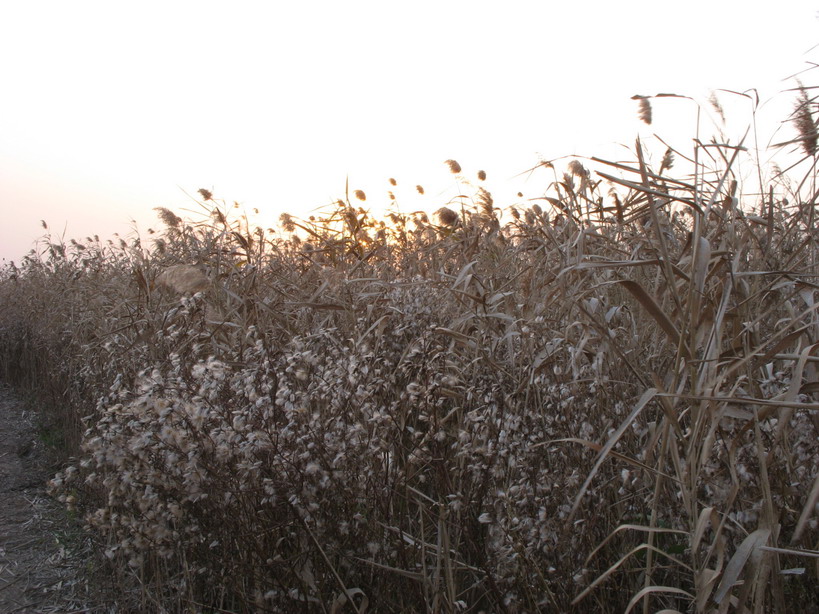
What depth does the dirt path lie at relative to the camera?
2.76m

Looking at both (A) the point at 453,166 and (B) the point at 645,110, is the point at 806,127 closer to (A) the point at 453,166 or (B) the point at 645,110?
(B) the point at 645,110

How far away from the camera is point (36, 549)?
10.6 ft

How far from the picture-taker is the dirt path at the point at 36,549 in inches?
109

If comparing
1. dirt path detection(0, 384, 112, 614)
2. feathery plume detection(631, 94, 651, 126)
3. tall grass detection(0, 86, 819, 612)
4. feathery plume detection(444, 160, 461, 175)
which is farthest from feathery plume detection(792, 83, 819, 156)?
feathery plume detection(444, 160, 461, 175)

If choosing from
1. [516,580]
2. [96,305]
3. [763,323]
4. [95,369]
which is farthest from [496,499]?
[96,305]

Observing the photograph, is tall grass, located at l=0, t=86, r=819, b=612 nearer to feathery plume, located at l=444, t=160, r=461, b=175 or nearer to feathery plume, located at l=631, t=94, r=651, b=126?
feathery plume, located at l=631, t=94, r=651, b=126

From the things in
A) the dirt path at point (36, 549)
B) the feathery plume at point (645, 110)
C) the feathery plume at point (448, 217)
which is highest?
the feathery plume at point (448, 217)

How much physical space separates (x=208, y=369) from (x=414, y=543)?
804mm

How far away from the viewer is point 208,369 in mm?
2119

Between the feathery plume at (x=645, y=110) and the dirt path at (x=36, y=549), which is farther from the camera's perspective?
the dirt path at (x=36, y=549)

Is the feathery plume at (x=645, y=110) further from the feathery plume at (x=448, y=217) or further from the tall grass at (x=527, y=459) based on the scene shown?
the feathery plume at (x=448, y=217)

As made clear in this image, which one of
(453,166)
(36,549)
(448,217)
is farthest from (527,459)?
(453,166)

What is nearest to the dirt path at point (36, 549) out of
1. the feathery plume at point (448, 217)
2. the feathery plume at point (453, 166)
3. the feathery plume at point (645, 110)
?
the feathery plume at point (645, 110)

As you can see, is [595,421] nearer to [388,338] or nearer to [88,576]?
[388,338]
